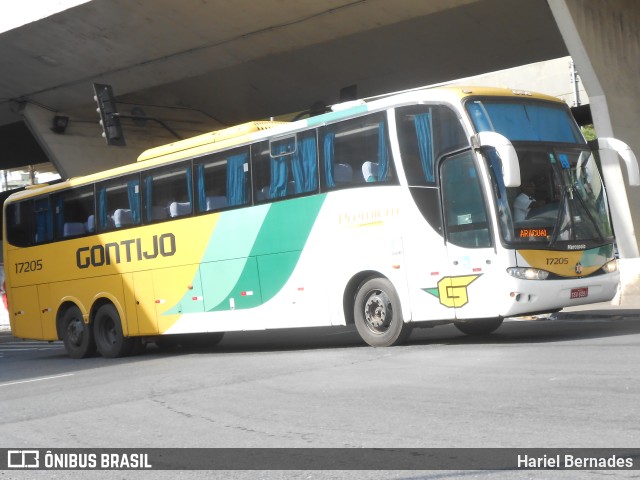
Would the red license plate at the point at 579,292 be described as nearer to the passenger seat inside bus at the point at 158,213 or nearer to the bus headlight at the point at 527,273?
the bus headlight at the point at 527,273

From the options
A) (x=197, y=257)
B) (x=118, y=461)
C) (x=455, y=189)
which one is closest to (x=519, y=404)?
(x=118, y=461)

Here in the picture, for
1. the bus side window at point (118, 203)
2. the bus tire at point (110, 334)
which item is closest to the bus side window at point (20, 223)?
the bus side window at point (118, 203)

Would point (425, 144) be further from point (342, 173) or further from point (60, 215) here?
point (60, 215)

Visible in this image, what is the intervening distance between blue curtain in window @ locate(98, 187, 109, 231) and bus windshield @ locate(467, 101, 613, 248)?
821 centimetres

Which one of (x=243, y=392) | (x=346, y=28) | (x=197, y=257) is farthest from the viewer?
(x=346, y=28)

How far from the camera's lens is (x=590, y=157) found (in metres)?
14.3

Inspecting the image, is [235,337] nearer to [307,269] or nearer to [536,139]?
[307,269]

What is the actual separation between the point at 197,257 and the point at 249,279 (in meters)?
1.32

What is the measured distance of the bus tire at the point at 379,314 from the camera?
46.4ft

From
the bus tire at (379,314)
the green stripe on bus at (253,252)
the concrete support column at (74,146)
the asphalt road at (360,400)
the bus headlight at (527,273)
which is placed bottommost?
the asphalt road at (360,400)

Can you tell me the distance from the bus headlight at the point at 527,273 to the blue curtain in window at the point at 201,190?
5.99 meters

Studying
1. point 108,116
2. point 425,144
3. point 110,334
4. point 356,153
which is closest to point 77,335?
point 110,334

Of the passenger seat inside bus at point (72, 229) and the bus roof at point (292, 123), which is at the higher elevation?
the bus roof at point (292, 123)

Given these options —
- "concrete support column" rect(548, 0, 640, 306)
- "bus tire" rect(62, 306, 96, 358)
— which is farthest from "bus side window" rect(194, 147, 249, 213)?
"concrete support column" rect(548, 0, 640, 306)
